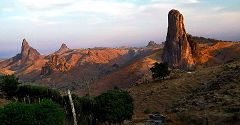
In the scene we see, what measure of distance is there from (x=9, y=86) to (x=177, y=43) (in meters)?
89.6

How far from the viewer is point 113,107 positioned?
45219 millimetres

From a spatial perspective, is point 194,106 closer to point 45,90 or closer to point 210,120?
point 210,120

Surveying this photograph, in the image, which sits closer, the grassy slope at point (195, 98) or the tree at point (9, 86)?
the grassy slope at point (195, 98)

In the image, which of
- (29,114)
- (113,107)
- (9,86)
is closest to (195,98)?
(113,107)

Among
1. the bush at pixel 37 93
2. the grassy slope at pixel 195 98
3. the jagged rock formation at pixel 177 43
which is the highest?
the jagged rock formation at pixel 177 43

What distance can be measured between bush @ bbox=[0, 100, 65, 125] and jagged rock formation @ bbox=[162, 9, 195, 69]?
348 feet

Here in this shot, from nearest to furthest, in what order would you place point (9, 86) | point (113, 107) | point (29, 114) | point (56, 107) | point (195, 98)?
point (29, 114) → point (56, 107) → point (113, 107) → point (9, 86) → point (195, 98)

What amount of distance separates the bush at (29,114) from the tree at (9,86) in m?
26.1

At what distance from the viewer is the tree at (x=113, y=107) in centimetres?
4519

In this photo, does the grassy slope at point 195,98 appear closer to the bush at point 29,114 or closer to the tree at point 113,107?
the tree at point 113,107

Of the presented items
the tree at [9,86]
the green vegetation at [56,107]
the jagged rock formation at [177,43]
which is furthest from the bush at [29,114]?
the jagged rock formation at [177,43]

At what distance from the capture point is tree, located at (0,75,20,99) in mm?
60312

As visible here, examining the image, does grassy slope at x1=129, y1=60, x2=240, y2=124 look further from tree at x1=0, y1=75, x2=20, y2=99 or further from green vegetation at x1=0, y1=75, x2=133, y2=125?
tree at x1=0, y1=75, x2=20, y2=99

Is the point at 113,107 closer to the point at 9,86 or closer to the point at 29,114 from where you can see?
the point at 29,114
